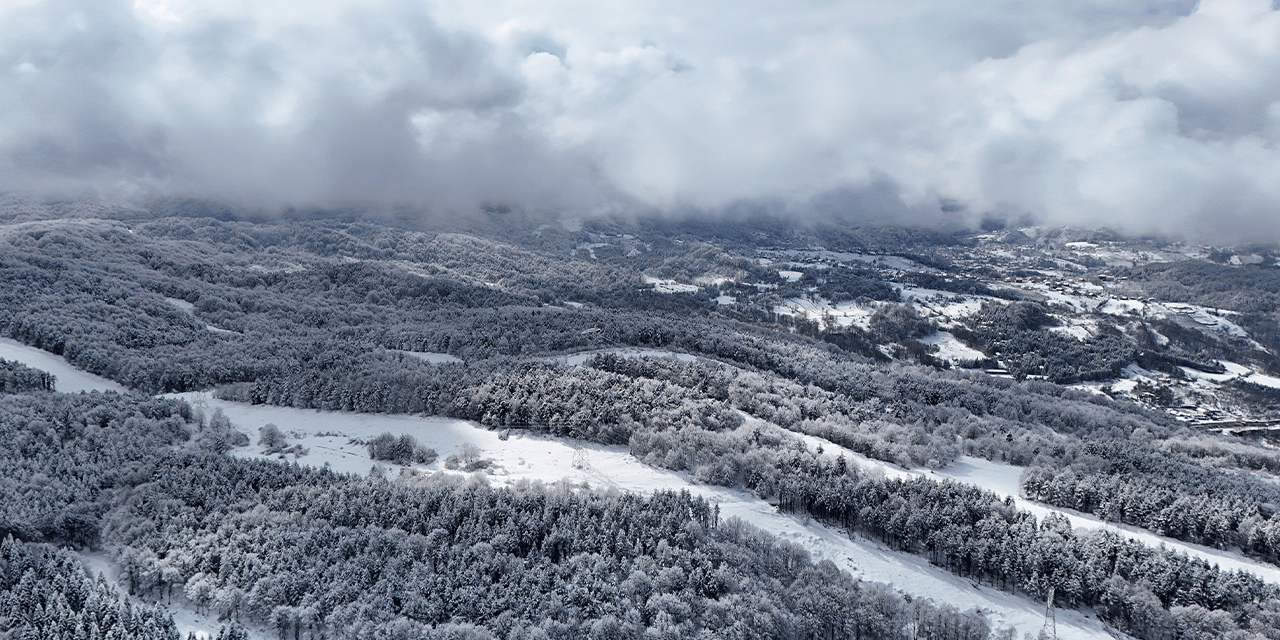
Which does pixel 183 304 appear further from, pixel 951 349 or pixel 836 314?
pixel 951 349

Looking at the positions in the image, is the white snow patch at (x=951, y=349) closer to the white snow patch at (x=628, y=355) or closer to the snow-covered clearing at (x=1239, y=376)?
the snow-covered clearing at (x=1239, y=376)

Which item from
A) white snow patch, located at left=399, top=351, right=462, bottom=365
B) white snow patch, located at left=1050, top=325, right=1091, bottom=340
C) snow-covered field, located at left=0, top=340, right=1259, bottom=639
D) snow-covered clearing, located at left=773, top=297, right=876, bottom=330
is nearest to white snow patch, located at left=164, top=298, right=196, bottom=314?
snow-covered field, located at left=0, top=340, right=1259, bottom=639

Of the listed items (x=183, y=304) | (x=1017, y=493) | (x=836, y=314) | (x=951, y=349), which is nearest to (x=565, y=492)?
(x=1017, y=493)

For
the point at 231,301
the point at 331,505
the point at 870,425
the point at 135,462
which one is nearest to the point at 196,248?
the point at 231,301

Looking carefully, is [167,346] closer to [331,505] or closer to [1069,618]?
[331,505]

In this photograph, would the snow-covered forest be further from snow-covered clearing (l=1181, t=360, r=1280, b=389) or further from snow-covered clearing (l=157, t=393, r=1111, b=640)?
snow-covered clearing (l=1181, t=360, r=1280, b=389)

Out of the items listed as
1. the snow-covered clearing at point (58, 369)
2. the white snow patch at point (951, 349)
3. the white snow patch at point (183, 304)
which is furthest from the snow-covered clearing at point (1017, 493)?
the white snow patch at point (951, 349)
